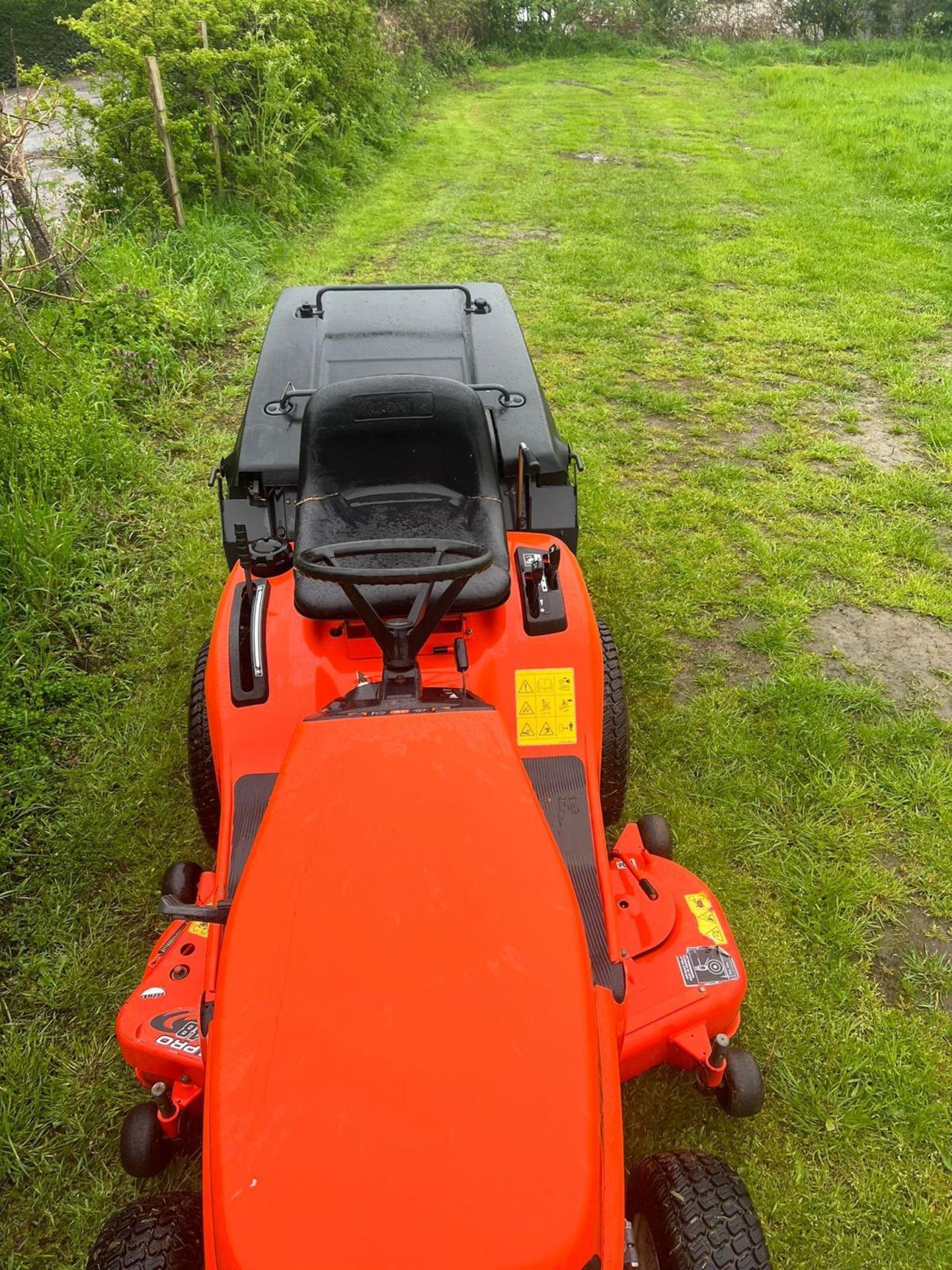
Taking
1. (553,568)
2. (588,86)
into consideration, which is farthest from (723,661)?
(588,86)

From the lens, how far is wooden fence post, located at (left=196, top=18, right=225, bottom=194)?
5.93 m

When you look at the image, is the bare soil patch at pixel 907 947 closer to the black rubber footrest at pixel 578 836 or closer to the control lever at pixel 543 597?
the black rubber footrest at pixel 578 836

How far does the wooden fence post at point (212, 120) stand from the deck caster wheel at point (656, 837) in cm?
586

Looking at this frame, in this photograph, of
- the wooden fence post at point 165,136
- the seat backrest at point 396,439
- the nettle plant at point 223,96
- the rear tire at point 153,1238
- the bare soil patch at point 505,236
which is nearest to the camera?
the rear tire at point 153,1238

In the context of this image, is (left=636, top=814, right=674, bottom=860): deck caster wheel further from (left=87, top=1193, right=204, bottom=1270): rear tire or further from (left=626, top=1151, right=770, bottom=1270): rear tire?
(left=87, top=1193, right=204, bottom=1270): rear tire

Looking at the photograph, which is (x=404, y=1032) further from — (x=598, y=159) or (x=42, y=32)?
(x=42, y=32)

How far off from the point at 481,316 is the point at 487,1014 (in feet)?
8.00

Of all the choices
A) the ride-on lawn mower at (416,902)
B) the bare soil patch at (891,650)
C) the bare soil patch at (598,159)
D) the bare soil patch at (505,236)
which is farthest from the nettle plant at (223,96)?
the bare soil patch at (891,650)

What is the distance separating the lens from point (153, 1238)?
4.64 feet

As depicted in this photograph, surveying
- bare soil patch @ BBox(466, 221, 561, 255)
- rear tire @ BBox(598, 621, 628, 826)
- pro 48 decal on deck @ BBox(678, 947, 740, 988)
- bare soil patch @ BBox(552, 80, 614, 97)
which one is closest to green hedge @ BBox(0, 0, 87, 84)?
bare soil patch @ BBox(552, 80, 614, 97)

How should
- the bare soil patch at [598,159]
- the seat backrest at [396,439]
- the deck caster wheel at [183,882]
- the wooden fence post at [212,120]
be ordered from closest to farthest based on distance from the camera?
the deck caster wheel at [183,882] → the seat backrest at [396,439] → the wooden fence post at [212,120] → the bare soil patch at [598,159]

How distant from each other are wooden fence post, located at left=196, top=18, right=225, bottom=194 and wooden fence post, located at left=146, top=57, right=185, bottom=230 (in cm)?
31

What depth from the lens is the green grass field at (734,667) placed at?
1.94 metres

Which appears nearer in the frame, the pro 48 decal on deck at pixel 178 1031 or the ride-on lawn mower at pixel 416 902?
the ride-on lawn mower at pixel 416 902
